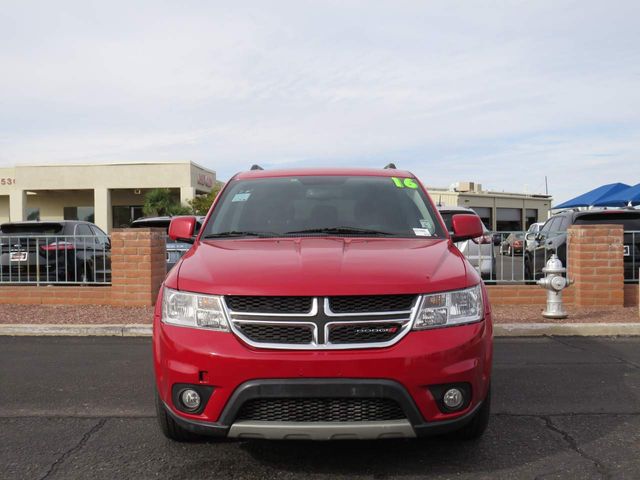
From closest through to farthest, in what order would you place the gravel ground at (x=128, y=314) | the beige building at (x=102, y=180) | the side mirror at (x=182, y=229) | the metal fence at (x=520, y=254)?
the side mirror at (x=182, y=229), the gravel ground at (x=128, y=314), the metal fence at (x=520, y=254), the beige building at (x=102, y=180)

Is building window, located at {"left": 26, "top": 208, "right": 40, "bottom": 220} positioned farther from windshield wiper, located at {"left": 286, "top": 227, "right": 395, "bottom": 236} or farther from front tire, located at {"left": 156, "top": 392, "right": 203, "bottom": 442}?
front tire, located at {"left": 156, "top": 392, "right": 203, "bottom": 442}

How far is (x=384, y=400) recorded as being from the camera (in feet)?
9.93

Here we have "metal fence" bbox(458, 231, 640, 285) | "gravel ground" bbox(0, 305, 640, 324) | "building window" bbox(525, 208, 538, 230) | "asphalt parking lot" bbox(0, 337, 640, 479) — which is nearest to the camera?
"asphalt parking lot" bbox(0, 337, 640, 479)

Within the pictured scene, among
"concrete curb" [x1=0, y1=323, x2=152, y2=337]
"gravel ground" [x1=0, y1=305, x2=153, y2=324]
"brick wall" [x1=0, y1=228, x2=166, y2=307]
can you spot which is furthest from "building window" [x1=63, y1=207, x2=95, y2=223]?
"concrete curb" [x1=0, y1=323, x2=152, y2=337]

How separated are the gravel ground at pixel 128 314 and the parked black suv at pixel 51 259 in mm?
712

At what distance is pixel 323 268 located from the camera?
3.27 m

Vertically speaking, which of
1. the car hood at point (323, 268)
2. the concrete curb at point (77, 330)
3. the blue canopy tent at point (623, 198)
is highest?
the blue canopy tent at point (623, 198)

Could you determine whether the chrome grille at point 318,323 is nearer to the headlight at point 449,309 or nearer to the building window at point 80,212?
the headlight at point 449,309

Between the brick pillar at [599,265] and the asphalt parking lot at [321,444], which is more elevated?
the brick pillar at [599,265]

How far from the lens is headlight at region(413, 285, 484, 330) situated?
3.16 metres

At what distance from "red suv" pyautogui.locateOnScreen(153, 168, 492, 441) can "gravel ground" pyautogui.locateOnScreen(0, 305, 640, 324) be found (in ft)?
17.0

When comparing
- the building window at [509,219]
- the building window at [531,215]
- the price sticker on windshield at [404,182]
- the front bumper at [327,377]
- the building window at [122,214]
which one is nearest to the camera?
the front bumper at [327,377]

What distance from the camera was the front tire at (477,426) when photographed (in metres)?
3.50

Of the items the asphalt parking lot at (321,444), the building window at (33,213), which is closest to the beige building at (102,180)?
the building window at (33,213)
